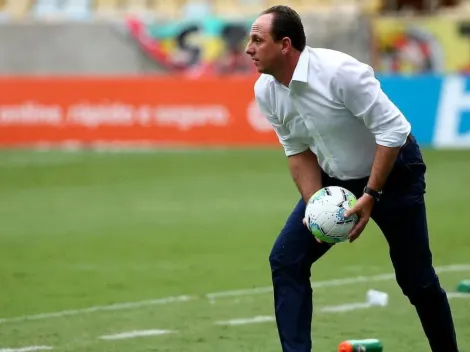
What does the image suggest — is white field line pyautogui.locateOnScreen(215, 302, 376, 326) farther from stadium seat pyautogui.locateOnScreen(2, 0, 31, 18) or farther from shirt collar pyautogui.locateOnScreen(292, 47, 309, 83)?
stadium seat pyautogui.locateOnScreen(2, 0, 31, 18)

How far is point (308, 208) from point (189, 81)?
717 inches

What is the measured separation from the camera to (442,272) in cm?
1171

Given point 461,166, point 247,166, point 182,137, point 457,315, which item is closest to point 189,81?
point 182,137

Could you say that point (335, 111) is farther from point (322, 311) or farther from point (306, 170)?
point (322, 311)

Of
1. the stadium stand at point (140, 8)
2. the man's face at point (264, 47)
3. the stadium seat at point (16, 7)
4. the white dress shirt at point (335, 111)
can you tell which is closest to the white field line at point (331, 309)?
the white dress shirt at point (335, 111)

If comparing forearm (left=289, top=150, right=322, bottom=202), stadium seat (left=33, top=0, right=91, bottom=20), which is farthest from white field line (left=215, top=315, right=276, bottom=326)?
stadium seat (left=33, top=0, right=91, bottom=20)

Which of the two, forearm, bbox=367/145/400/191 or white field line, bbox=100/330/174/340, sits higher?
forearm, bbox=367/145/400/191

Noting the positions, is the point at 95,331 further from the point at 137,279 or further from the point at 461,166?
the point at 461,166

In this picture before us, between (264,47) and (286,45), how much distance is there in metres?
0.13

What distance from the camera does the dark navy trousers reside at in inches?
285

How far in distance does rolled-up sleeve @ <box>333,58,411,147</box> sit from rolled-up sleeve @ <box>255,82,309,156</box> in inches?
20.1

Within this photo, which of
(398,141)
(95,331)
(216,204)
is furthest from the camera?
(216,204)

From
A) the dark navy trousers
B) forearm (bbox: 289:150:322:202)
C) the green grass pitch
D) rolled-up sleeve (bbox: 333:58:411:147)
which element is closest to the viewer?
rolled-up sleeve (bbox: 333:58:411:147)

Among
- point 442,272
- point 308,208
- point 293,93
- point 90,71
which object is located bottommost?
point 90,71
